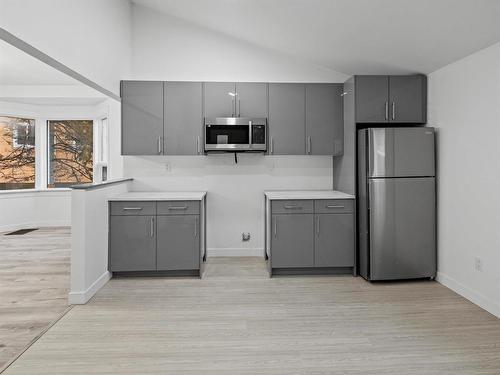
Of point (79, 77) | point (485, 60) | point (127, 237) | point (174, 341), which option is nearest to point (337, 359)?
point (174, 341)

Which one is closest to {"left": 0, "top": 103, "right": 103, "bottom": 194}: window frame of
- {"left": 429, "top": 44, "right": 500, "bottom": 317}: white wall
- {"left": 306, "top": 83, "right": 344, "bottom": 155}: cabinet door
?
{"left": 306, "top": 83, "right": 344, "bottom": 155}: cabinet door

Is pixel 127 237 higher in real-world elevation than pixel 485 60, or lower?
lower

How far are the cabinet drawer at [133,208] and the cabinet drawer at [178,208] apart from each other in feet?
0.26

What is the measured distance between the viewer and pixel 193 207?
141 inches

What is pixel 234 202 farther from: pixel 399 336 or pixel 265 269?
pixel 399 336

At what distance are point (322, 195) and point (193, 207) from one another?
140 centimetres

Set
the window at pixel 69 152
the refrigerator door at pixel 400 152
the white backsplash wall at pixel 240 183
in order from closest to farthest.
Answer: the refrigerator door at pixel 400 152 < the white backsplash wall at pixel 240 183 < the window at pixel 69 152

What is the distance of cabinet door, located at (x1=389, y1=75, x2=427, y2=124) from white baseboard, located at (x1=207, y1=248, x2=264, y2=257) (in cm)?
222

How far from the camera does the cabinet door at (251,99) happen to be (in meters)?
3.98

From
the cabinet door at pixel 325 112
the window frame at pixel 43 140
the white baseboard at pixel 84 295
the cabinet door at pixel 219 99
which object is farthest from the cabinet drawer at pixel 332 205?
the window frame at pixel 43 140

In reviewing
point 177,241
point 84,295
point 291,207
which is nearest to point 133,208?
point 177,241

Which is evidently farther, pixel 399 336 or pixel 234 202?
pixel 234 202

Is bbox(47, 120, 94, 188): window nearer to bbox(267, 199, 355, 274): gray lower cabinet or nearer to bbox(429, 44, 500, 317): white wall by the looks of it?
bbox(267, 199, 355, 274): gray lower cabinet

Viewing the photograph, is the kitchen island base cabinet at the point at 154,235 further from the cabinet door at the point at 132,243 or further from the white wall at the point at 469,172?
the white wall at the point at 469,172
